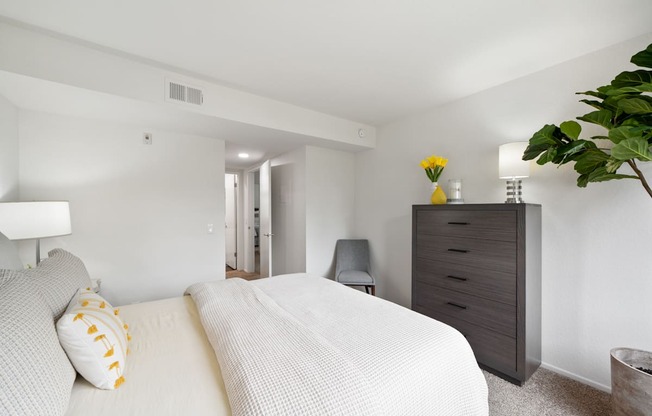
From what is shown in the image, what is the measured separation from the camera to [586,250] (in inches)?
78.3

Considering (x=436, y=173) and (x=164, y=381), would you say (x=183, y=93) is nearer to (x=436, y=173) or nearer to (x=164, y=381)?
(x=164, y=381)

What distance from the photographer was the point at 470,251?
87.4 inches

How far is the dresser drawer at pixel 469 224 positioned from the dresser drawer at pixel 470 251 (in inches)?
1.8

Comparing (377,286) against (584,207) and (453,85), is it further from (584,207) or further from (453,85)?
(453,85)

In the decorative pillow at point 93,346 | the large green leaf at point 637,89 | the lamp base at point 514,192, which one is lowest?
the decorative pillow at point 93,346

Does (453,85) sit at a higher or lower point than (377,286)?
higher

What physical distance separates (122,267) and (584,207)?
4.12 meters

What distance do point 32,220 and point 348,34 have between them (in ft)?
8.26

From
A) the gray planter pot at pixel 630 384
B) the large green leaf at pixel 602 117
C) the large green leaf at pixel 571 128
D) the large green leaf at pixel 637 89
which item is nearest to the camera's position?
the large green leaf at pixel 637 89

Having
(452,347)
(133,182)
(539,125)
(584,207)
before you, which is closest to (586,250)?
(584,207)

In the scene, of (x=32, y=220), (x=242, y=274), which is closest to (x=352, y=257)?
(x=242, y=274)

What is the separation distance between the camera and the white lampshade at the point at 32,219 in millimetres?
1718

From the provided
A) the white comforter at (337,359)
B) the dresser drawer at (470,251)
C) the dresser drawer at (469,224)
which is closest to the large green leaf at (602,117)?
the dresser drawer at (469,224)

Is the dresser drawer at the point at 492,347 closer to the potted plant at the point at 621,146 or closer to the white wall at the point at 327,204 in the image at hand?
the potted plant at the point at 621,146
